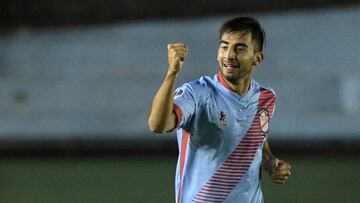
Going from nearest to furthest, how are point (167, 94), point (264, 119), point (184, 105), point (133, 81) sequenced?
1. point (167, 94)
2. point (184, 105)
3. point (264, 119)
4. point (133, 81)

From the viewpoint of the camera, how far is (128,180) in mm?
4059

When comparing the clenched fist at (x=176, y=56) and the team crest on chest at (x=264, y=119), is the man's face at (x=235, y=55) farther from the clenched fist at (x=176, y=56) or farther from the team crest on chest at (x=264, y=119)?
the clenched fist at (x=176, y=56)

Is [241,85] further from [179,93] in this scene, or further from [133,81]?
[133,81]

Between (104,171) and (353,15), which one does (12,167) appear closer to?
(104,171)

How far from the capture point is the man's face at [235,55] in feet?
6.26

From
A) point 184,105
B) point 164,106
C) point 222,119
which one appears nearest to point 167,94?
point 164,106

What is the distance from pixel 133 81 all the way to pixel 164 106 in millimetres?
2853

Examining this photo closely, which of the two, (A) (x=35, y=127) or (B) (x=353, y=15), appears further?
(A) (x=35, y=127)

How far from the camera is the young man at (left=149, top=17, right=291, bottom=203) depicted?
74.9 inches

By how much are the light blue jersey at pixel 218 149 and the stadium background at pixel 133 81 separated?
2047mm

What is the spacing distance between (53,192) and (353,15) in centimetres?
197

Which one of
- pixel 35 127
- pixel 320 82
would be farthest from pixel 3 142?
pixel 320 82

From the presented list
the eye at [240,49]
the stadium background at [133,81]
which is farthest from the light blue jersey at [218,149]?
the stadium background at [133,81]

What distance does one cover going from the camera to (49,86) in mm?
4590
